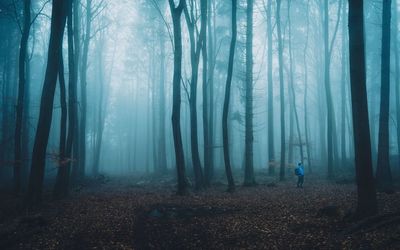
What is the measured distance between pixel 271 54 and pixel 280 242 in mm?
18778

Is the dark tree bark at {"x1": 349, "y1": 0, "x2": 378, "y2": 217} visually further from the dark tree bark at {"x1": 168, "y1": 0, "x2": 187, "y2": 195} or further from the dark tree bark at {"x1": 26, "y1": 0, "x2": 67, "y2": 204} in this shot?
the dark tree bark at {"x1": 26, "y1": 0, "x2": 67, "y2": 204}

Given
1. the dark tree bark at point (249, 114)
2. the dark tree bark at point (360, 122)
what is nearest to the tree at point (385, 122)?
the dark tree bark at point (360, 122)

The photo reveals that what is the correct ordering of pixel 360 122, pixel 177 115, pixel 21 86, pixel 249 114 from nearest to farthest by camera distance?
pixel 360 122 < pixel 177 115 < pixel 21 86 < pixel 249 114

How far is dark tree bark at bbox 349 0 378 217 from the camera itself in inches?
271

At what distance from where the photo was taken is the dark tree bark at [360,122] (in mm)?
6887

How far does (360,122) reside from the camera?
6969mm

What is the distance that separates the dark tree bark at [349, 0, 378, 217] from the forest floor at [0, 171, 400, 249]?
486 millimetres

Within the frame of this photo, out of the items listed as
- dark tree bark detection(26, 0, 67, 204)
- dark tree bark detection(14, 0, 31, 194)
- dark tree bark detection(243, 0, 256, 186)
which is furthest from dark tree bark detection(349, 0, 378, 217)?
dark tree bark detection(14, 0, 31, 194)

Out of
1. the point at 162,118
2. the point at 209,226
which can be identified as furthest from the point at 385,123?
the point at 162,118

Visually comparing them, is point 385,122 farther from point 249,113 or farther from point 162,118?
point 162,118

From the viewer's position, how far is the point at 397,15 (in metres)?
24.9

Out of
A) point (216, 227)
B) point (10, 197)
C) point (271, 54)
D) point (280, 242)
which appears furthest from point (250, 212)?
point (271, 54)

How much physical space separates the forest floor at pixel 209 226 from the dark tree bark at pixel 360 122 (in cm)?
49

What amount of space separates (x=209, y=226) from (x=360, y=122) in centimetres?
493
